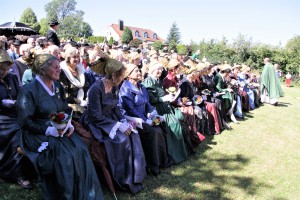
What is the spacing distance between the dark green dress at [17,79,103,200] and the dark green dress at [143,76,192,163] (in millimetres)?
1957

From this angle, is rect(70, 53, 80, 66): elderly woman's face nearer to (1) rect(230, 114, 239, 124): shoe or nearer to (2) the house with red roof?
(1) rect(230, 114, 239, 124): shoe

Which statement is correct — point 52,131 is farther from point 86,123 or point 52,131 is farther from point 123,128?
point 123,128

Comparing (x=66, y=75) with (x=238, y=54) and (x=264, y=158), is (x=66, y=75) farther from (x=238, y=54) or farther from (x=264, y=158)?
(x=238, y=54)

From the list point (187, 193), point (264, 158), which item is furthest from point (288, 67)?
point (187, 193)

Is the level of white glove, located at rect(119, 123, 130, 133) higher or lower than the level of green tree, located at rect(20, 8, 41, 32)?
lower

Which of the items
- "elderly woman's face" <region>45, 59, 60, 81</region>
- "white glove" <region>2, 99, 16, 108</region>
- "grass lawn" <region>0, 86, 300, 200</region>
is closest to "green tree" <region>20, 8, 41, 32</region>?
"grass lawn" <region>0, 86, 300, 200</region>

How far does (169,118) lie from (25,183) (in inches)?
102

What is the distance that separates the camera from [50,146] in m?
3.00

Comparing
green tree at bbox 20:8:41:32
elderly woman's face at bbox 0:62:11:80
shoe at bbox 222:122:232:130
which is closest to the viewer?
elderly woman's face at bbox 0:62:11:80

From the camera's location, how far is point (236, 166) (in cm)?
493

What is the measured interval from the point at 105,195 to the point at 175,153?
1.70 metres

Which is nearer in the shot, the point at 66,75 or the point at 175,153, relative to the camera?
the point at 66,75

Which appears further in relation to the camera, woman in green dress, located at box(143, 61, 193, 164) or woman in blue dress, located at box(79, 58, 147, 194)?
woman in green dress, located at box(143, 61, 193, 164)

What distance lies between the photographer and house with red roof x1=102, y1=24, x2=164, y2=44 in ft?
199
